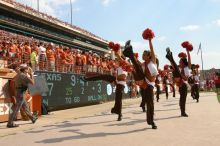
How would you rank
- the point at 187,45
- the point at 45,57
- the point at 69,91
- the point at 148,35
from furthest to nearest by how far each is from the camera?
the point at 69,91 < the point at 45,57 < the point at 187,45 < the point at 148,35

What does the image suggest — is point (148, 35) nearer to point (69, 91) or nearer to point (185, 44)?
point (185, 44)

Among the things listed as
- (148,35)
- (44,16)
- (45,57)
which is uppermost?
(44,16)

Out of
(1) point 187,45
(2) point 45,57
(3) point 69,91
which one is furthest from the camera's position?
(3) point 69,91

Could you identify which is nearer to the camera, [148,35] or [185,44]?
[148,35]

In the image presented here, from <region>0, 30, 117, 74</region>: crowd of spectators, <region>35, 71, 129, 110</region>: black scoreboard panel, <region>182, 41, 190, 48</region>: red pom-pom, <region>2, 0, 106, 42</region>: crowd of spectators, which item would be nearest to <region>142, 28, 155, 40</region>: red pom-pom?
<region>182, 41, 190, 48</region>: red pom-pom

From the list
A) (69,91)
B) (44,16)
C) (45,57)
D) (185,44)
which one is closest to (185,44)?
(185,44)

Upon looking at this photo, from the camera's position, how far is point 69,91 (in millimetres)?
19953

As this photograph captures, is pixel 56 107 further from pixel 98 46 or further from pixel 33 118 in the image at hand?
pixel 98 46

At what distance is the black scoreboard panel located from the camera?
17.7 m

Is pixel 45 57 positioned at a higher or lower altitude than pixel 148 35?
higher

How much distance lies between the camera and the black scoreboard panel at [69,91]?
698 inches

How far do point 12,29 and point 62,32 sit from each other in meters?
14.1

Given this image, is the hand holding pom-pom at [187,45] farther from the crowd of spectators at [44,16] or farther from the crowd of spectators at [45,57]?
the crowd of spectators at [44,16]

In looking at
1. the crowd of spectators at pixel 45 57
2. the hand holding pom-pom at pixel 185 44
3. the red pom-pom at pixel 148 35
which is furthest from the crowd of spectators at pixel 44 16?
the red pom-pom at pixel 148 35
